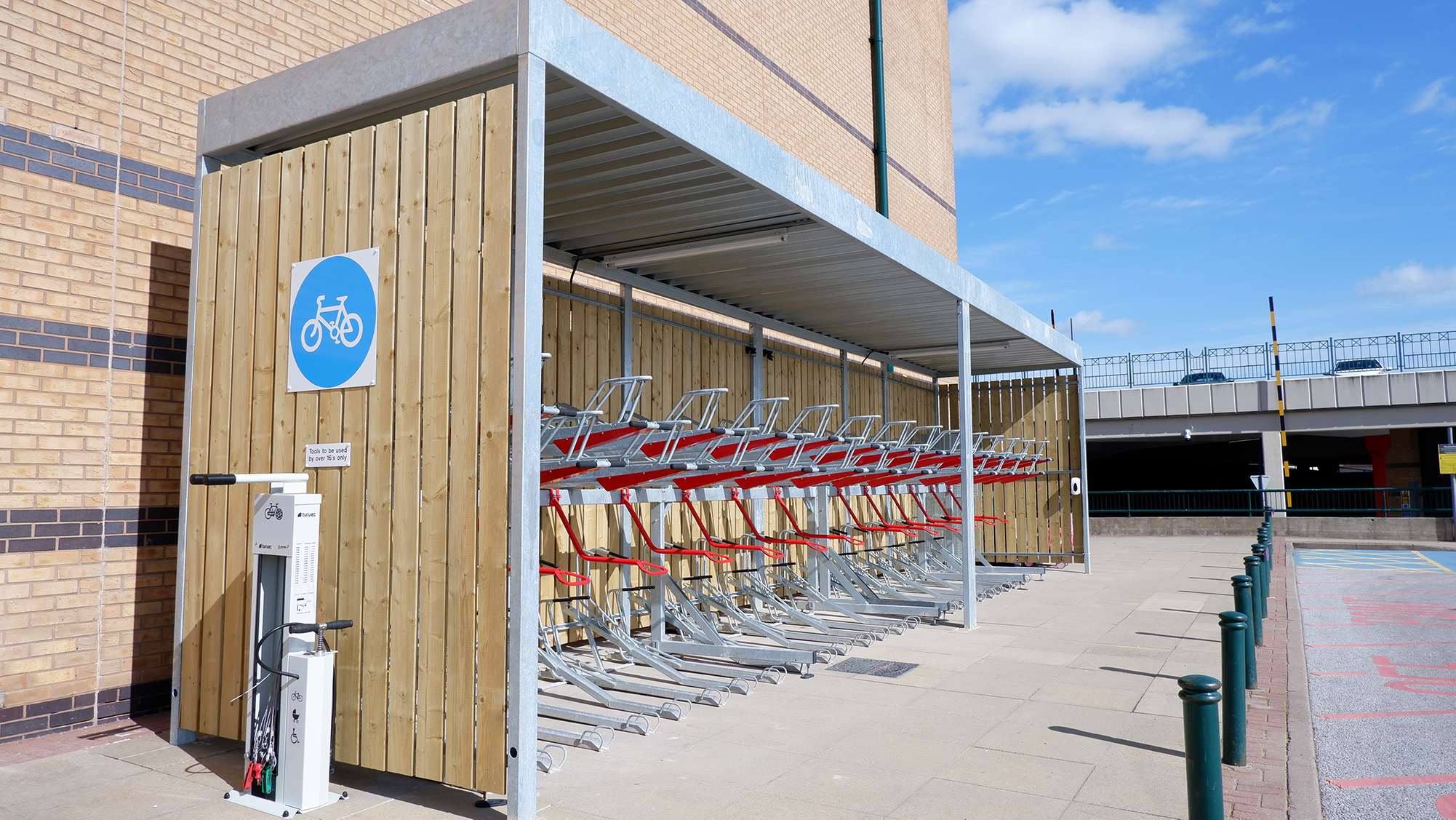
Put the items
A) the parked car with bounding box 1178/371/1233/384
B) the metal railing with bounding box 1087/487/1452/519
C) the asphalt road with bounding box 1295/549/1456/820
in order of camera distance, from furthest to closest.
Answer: the parked car with bounding box 1178/371/1233/384, the metal railing with bounding box 1087/487/1452/519, the asphalt road with bounding box 1295/549/1456/820

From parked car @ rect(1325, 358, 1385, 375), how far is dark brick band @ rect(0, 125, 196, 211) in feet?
93.1

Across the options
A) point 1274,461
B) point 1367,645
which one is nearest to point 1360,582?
point 1367,645

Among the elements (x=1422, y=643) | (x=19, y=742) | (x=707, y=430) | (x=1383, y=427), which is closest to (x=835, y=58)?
(x=707, y=430)

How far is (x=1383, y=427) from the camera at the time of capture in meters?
25.0

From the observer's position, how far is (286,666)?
429 centimetres

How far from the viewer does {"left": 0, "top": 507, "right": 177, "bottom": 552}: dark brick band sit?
5172 millimetres

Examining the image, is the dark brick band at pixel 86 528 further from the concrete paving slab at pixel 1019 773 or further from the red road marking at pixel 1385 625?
the red road marking at pixel 1385 625

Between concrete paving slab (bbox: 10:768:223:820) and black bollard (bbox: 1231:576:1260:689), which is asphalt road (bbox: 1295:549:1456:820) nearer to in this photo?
black bollard (bbox: 1231:576:1260:689)

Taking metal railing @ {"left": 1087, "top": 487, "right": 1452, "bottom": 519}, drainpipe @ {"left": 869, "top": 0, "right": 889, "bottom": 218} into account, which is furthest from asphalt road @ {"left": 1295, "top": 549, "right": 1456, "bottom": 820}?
drainpipe @ {"left": 869, "top": 0, "right": 889, "bottom": 218}

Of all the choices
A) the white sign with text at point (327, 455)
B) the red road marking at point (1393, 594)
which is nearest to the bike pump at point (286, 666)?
the white sign with text at point (327, 455)

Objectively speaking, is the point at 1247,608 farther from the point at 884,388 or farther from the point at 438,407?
the point at 884,388

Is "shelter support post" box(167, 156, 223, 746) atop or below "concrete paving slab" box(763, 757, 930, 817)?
atop

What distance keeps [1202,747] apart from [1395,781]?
2092mm

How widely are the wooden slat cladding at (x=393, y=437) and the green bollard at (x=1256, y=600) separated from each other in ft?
19.5
